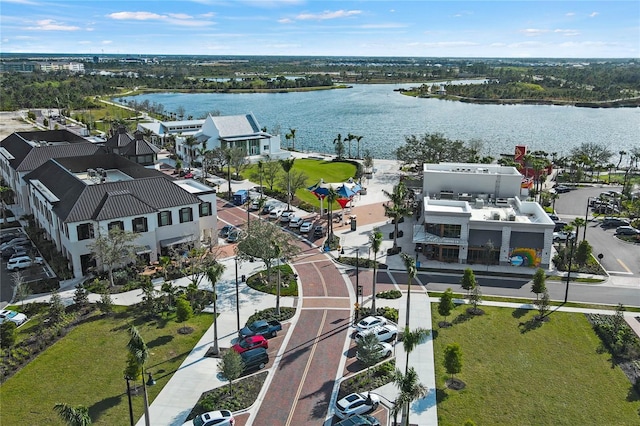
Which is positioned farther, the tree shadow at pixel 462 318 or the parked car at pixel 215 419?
the tree shadow at pixel 462 318

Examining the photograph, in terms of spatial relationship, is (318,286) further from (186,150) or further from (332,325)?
(186,150)

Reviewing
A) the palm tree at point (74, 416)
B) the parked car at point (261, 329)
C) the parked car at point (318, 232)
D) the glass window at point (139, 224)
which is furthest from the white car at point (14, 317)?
the parked car at point (318, 232)

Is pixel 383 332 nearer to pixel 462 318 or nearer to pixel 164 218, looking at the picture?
pixel 462 318

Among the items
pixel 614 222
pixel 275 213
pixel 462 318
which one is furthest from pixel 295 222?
pixel 614 222

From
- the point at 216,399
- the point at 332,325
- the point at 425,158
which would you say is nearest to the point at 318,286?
the point at 332,325

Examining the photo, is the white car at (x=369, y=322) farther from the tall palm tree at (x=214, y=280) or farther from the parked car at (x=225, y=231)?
the parked car at (x=225, y=231)

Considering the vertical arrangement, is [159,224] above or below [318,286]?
above
